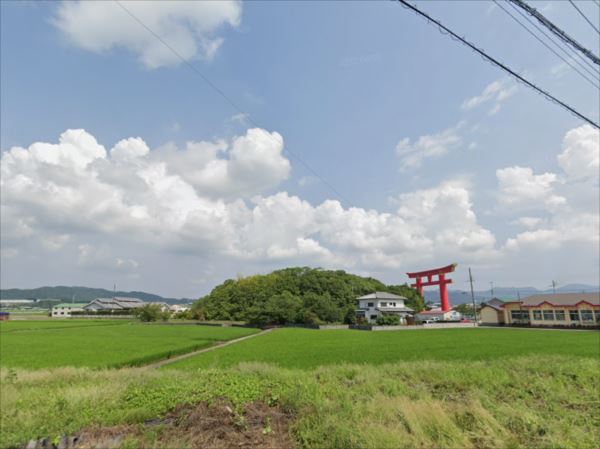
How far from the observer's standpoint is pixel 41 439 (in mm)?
6516

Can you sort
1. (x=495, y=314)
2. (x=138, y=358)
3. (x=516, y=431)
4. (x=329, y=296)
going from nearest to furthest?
(x=516, y=431), (x=138, y=358), (x=495, y=314), (x=329, y=296)

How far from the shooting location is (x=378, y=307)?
207ft

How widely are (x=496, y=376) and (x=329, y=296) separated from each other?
2093 inches

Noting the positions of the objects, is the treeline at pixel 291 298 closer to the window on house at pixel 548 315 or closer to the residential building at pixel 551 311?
the residential building at pixel 551 311

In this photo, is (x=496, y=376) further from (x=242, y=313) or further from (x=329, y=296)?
(x=242, y=313)

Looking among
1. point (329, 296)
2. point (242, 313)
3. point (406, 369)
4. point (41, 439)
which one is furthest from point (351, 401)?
point (242, 313)

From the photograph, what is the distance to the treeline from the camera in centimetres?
6084

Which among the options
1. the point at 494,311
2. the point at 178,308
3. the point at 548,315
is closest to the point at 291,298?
the point at 494,311

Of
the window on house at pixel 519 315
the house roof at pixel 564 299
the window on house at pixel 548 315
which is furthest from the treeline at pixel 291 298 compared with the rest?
the window on house at pixel 548 315

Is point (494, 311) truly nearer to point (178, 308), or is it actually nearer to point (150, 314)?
point (150, 314)

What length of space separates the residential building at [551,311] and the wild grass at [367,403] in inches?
1634

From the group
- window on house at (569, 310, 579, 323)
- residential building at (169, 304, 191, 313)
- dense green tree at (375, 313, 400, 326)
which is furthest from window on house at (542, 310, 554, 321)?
residential building at (169, 304, 191, 313)

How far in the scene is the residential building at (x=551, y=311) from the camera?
4516 centimetres

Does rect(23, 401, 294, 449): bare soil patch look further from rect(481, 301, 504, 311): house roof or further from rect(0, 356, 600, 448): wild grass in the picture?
rect(481, 301, 504, 311): house roof
